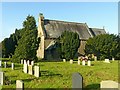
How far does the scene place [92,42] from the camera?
5731 centimetres

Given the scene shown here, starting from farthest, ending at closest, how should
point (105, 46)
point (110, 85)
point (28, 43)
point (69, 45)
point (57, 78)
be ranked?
point (105, 46), point (69, 45), point (28, 43), point (57, 78), point (110, 85)

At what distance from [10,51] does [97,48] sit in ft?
66.0

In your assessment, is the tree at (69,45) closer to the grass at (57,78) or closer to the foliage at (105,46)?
the foliage at (105,46)

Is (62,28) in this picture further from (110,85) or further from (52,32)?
(110,85)

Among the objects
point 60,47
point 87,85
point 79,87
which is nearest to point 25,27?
point 60,47

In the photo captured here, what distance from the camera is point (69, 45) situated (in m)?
51.7

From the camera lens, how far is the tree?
5078 cm

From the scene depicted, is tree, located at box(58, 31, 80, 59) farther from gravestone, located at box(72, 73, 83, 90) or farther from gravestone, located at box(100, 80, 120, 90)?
gravestone, located at box(100, 80, 120, 90)

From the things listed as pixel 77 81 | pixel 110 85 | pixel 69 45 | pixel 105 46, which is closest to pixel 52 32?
pixel 69 45

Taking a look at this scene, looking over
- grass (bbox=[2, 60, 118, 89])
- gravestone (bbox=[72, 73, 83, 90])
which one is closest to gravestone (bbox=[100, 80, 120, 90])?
gravestone (bbox=[72, 73, 83, 90])

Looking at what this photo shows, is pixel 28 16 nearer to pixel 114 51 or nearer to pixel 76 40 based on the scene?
pixel 76 40

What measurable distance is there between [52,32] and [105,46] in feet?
48.7

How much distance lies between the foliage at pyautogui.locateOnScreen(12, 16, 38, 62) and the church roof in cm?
1927

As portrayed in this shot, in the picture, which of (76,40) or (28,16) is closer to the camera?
(28,16)
